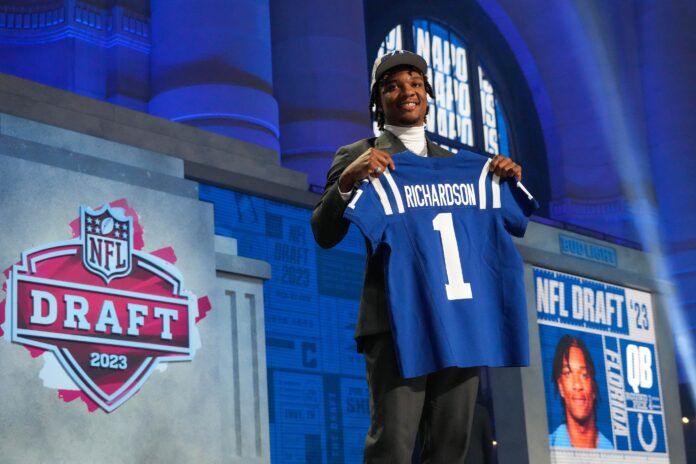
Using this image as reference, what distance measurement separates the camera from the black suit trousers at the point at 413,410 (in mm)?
2357

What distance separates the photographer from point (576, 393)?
408 inches

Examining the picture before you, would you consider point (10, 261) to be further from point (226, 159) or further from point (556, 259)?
point (556, 259)

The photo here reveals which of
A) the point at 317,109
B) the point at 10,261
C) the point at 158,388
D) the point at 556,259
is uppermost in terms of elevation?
the point at 317,109

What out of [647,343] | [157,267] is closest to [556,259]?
[647,343]

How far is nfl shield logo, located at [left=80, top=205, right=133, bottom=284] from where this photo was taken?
6.50 m

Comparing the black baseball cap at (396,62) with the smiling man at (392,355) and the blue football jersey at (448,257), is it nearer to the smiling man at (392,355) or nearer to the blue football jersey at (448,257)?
the smiling man at (392,355)

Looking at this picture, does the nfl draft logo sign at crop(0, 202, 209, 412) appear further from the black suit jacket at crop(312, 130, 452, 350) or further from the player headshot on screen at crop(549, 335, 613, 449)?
the player headshot on screen at crop(549, 335, 613, 449)

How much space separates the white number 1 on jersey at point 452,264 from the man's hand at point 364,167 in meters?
0.21

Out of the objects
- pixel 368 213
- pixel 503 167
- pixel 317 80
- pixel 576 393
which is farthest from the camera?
pixel 317 80

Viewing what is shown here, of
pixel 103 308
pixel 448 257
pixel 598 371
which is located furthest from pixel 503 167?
pixel 598 371

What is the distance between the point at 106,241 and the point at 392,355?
4501 mm

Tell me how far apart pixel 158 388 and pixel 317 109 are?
5223mm

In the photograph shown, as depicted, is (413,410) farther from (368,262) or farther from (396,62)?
(396,62)

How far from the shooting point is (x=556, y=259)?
10703mm
